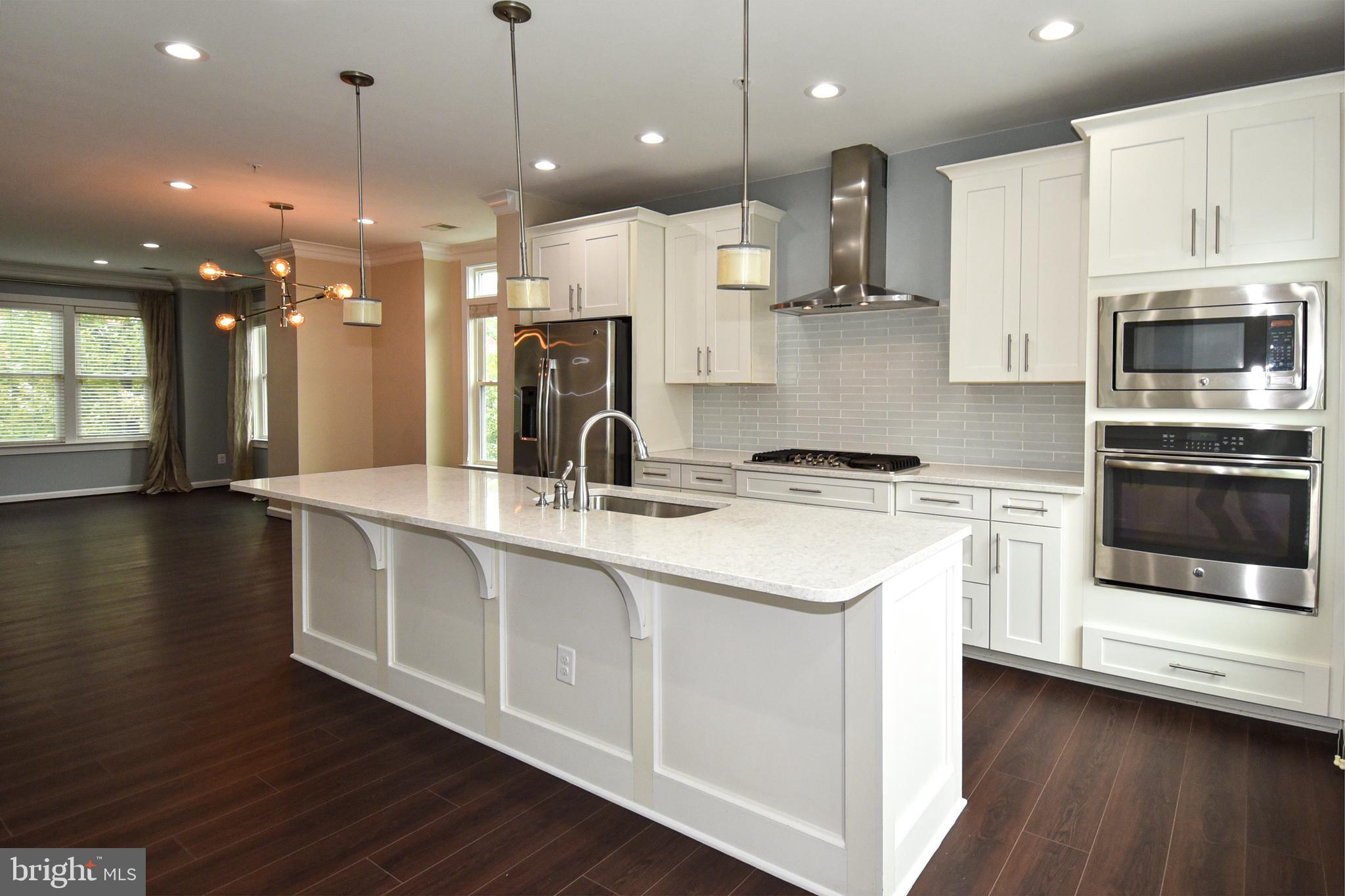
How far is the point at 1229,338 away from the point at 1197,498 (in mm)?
630

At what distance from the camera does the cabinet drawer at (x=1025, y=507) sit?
3395mm

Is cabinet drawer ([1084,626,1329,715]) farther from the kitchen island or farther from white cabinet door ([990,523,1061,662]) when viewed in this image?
the kitchen island

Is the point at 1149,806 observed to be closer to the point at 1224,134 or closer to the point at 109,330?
the point at 1224,134

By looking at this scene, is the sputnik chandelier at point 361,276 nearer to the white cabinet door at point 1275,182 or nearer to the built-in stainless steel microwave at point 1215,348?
the built-in stainless steel microwave at point 1215,348

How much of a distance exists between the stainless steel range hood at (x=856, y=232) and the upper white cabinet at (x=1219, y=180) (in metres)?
1.09

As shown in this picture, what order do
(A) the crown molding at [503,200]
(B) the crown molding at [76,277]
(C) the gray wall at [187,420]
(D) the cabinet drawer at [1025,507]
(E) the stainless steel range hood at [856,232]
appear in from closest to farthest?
(D) the cabinet drawer at [1025,507]
(E) the stainless steel range hood at [856,232]
(A) the crown molding at [503,200]
(B) the crown molding at [76,277]
(C) the gray wall at [187,420]

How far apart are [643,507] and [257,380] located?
8.61m

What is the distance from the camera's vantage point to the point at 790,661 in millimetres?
2020

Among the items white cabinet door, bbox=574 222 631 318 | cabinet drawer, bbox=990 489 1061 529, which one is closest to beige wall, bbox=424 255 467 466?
white cabinet door, bbox=574 222 631 318

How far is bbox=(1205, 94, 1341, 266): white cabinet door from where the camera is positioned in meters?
2.79

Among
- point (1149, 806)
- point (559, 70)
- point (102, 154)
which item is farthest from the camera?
point (102, 154)

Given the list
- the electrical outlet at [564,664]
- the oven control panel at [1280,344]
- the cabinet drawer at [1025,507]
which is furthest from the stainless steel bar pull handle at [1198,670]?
the electrical outlet at [564,664]

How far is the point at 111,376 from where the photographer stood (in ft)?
31.2

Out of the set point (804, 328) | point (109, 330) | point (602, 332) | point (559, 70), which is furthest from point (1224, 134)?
point (109, 330)
